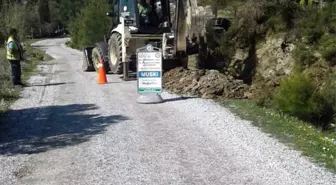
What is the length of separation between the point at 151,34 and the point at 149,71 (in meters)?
4.92

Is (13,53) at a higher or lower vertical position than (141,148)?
higher

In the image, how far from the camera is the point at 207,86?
13.4 metres

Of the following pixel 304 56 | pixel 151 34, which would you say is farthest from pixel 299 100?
pixel 151 34

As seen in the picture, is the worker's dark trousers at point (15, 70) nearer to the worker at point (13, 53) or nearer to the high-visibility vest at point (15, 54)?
the worker at point (13, 53)

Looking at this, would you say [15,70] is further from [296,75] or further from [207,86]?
[296,75]

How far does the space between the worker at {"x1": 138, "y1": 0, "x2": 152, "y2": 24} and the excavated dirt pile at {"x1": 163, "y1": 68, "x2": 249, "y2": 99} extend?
312 centimetres

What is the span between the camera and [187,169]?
23.1 ft

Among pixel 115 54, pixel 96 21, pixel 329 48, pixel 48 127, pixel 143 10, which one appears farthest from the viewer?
pixel 96 21

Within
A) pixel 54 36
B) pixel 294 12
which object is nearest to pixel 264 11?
pixel 294 12

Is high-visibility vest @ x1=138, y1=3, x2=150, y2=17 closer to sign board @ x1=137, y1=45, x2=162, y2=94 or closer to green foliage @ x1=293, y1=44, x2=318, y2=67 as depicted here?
sign board @ x1=137, y1=45, x2=162, y2=94

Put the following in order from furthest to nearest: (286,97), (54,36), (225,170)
A: 1. (54,36)
2. (286,97)
3. (225,170)

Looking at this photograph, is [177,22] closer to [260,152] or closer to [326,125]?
[326,125]

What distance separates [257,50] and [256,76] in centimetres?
146

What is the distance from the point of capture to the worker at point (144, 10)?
1723 centimetres
